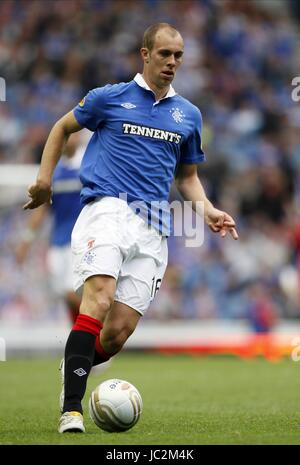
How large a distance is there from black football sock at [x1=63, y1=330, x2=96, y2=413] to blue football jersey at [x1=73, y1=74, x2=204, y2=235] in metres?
0.89

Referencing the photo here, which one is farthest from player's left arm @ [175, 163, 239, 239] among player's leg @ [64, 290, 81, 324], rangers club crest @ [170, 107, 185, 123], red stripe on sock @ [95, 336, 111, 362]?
player's leg @ [64, 290, 81, 324]

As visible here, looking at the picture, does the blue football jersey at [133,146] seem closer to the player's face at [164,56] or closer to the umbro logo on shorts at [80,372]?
the player's face at [164,56]

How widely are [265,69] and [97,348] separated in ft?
43.6

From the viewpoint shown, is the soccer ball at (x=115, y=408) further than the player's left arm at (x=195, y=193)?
No

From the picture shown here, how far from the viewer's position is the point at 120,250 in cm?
576

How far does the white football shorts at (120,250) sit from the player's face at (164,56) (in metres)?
0.81

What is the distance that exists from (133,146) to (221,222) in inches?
27.6

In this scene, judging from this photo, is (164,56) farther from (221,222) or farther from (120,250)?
(120,250)

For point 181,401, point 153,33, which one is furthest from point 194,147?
point 181,401

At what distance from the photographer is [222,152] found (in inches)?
673

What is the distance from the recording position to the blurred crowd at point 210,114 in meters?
14.9

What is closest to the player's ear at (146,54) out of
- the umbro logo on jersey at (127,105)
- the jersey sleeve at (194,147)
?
the umbro logo on jersey at (127,105)

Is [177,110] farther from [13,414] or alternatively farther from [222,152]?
[222,152]
